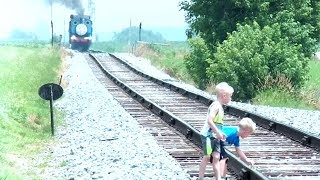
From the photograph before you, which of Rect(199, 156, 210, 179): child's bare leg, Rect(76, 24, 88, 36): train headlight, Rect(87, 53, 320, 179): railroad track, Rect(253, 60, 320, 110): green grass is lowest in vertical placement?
Rect(253, 60, 320, 110): green grass

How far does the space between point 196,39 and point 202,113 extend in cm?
1360

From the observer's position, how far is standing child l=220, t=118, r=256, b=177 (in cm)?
689

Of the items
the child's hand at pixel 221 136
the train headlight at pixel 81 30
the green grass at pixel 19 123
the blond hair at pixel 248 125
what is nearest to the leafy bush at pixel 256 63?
the green grass at pixel 19 123

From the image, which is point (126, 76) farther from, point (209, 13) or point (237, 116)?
point (237, 116)

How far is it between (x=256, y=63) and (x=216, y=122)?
12.5 m

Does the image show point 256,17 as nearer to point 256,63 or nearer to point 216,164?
point 256,63

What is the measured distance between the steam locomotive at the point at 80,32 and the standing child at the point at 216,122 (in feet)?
159

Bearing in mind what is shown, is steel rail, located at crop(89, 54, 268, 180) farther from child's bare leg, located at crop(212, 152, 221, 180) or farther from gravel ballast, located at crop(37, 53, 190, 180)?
gravel ballast, located at crop(37, 53, 190, 180)

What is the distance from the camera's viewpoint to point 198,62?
89.1ft

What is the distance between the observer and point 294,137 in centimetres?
1091

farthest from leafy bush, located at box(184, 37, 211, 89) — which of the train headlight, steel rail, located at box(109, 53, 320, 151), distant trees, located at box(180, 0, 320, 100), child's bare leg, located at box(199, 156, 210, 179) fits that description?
the train headlight

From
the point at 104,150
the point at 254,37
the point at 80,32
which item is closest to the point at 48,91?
the point at 104,150

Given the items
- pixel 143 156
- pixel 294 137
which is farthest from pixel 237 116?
pixel 143 156

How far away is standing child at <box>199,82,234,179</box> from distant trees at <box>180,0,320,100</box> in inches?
485
